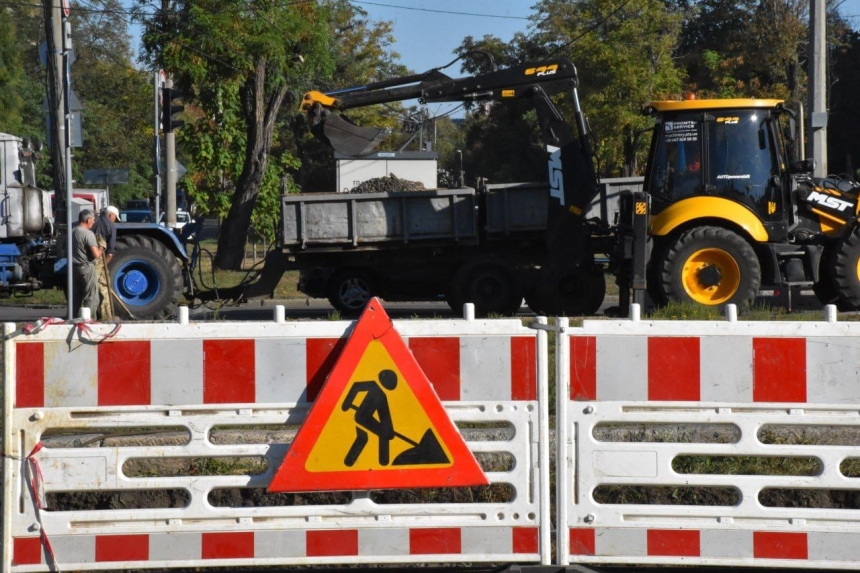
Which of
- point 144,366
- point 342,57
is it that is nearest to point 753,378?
point 144,366

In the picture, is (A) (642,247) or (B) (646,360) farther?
(A) (642,247)

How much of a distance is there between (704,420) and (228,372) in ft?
6.59

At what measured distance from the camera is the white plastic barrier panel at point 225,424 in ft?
14.5

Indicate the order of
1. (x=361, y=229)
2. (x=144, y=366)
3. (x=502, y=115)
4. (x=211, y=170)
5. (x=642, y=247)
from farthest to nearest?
(x=502, y=115), (x=211, y=170), (x=361, y=229), (x=642, y=247), (x=144, y=366)

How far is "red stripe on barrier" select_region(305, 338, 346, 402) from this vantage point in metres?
4.46

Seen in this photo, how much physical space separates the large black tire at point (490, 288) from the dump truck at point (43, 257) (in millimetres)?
3903

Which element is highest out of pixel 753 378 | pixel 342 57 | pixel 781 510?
pixel 342 57

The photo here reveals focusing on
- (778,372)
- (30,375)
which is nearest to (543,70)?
(778,372)

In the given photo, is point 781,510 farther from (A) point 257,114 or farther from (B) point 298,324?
→ (A) point 257,114

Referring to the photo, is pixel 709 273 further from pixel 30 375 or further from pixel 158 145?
pixel 158 145

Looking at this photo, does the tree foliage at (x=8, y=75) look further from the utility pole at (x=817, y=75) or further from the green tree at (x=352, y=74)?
the utility pole at (x=817, y=75)

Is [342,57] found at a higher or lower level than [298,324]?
higher

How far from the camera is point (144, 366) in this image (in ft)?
14.6

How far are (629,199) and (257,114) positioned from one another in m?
14.8
